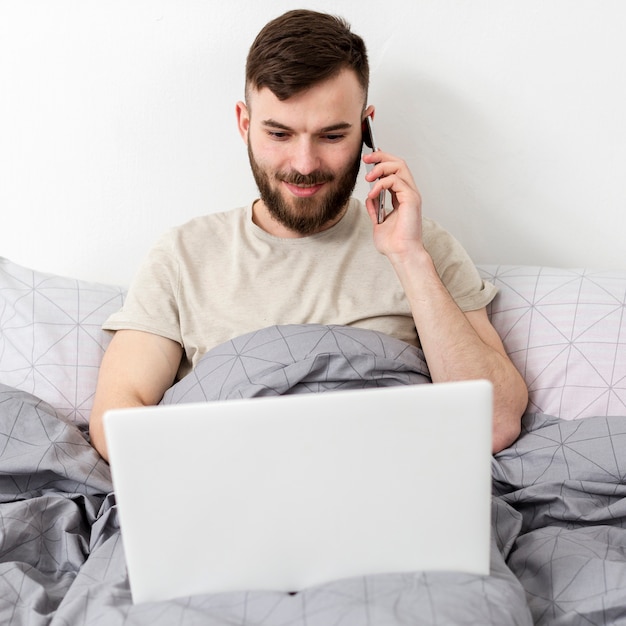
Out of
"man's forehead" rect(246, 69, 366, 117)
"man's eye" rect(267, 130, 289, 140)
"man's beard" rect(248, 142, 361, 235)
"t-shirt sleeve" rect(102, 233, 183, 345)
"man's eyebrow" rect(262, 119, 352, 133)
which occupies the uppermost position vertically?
"man's forehead" rect(246, 69, 366, 117)

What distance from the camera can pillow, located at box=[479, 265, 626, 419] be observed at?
1515 mm

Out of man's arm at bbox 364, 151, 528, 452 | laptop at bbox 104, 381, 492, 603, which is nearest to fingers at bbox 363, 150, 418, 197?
man's arm at bbox 364, 151, 528, 452

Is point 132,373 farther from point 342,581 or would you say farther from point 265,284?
point 342,581

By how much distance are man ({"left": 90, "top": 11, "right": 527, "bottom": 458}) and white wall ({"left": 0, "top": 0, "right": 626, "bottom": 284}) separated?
0.22m

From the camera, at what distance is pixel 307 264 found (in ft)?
5.31

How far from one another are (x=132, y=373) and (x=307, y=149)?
53cm

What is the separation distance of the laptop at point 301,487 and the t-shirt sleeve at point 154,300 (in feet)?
2.39

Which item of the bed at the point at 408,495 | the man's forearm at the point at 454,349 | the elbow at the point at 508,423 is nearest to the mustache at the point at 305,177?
the man's forearm at the point at 454,349

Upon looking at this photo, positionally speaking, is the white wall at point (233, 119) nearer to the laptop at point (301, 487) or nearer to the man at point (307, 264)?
the man at point (307, 264)

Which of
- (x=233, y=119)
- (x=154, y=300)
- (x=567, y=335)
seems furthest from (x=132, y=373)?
(x=567, y=335)

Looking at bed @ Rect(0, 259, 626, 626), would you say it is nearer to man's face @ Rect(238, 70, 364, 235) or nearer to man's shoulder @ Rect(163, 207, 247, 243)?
man's shoulder @ Rect(163, 207, 247, 243)

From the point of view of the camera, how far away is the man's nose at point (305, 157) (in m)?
1.54

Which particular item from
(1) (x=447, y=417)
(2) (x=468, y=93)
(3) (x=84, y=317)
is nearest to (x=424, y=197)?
(2) (x=468, y=93)

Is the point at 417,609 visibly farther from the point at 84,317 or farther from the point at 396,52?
the point at 396,52
